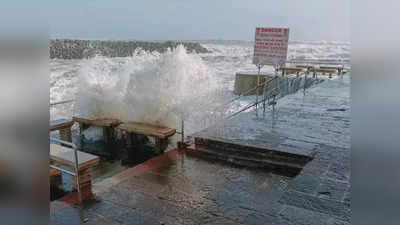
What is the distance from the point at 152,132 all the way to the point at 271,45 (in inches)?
120

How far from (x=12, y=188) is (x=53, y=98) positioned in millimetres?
11084

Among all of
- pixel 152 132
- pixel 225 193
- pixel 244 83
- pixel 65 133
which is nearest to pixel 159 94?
pixel 152 132

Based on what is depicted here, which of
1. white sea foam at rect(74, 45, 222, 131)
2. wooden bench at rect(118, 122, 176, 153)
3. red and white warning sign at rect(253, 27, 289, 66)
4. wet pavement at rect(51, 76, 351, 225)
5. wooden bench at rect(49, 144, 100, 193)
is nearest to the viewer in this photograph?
wet pavement at rect(51, 76, 351, 225)

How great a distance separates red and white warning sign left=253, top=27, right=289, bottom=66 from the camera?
670cm

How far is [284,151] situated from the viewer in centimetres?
470

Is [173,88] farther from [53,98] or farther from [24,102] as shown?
[24,102]

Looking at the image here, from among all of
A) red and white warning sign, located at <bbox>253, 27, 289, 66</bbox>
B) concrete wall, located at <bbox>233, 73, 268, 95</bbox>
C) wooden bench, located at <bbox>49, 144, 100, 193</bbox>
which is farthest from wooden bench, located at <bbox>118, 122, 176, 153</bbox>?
concrete wall, located at <bbox>233, 73, 268, 95</bbox>

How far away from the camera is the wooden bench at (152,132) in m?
6.31

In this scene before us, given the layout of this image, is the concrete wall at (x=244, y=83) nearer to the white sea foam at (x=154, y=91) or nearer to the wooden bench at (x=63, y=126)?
the white sea foam at (x=154, y=91)

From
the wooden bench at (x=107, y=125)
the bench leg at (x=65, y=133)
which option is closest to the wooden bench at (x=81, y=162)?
the bench leg at (x=65, y=133)

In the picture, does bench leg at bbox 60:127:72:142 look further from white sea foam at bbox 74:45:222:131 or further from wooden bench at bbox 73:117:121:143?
white sea foam at bbox 74:45:222:131

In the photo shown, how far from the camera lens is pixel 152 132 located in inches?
251

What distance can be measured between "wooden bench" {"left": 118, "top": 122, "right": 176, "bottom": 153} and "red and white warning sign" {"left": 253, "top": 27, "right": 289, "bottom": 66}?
97.8 inches

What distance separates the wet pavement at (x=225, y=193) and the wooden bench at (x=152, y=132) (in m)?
1.13
